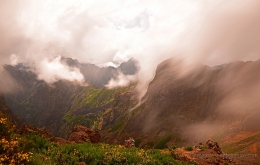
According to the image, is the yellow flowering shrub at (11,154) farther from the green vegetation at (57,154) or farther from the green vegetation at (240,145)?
the green vegetation at (240,145)

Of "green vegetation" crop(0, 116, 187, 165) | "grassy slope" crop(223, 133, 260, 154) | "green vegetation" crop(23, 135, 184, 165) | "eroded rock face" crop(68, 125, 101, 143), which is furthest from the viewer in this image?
"grassy slope" crop(223, 133, 260, 154)

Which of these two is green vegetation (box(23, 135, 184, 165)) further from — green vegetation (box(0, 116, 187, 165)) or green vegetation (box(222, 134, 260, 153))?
green vegetation (box(222, 134, 260, 153))

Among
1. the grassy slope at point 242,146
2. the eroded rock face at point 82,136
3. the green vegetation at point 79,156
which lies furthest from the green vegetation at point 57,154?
the grassy slope at point 242,146

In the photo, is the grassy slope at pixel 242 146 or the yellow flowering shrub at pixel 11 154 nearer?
the yellow flowering shrub at pixel 11 154

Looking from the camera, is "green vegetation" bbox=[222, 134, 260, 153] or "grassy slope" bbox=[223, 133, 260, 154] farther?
"green vegetation" bbox=[222, 134, 260, 153]

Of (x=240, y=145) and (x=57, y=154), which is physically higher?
(x=240, y=145)

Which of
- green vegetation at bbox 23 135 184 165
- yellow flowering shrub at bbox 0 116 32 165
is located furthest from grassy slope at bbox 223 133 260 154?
yellow flowering shrub at bbox 0 116 32 165

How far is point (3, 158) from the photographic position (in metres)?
10.5

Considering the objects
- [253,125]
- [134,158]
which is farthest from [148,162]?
[253,125]

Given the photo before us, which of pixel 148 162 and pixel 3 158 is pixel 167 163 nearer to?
pixel 148 162

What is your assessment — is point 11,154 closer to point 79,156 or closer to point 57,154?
point 57,154

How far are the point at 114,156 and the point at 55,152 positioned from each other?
4.73m

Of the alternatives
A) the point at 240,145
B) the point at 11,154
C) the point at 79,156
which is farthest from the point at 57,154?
the point at 240,145

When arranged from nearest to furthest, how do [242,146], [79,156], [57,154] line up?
[57,154]
[79,156]
[242,146]
